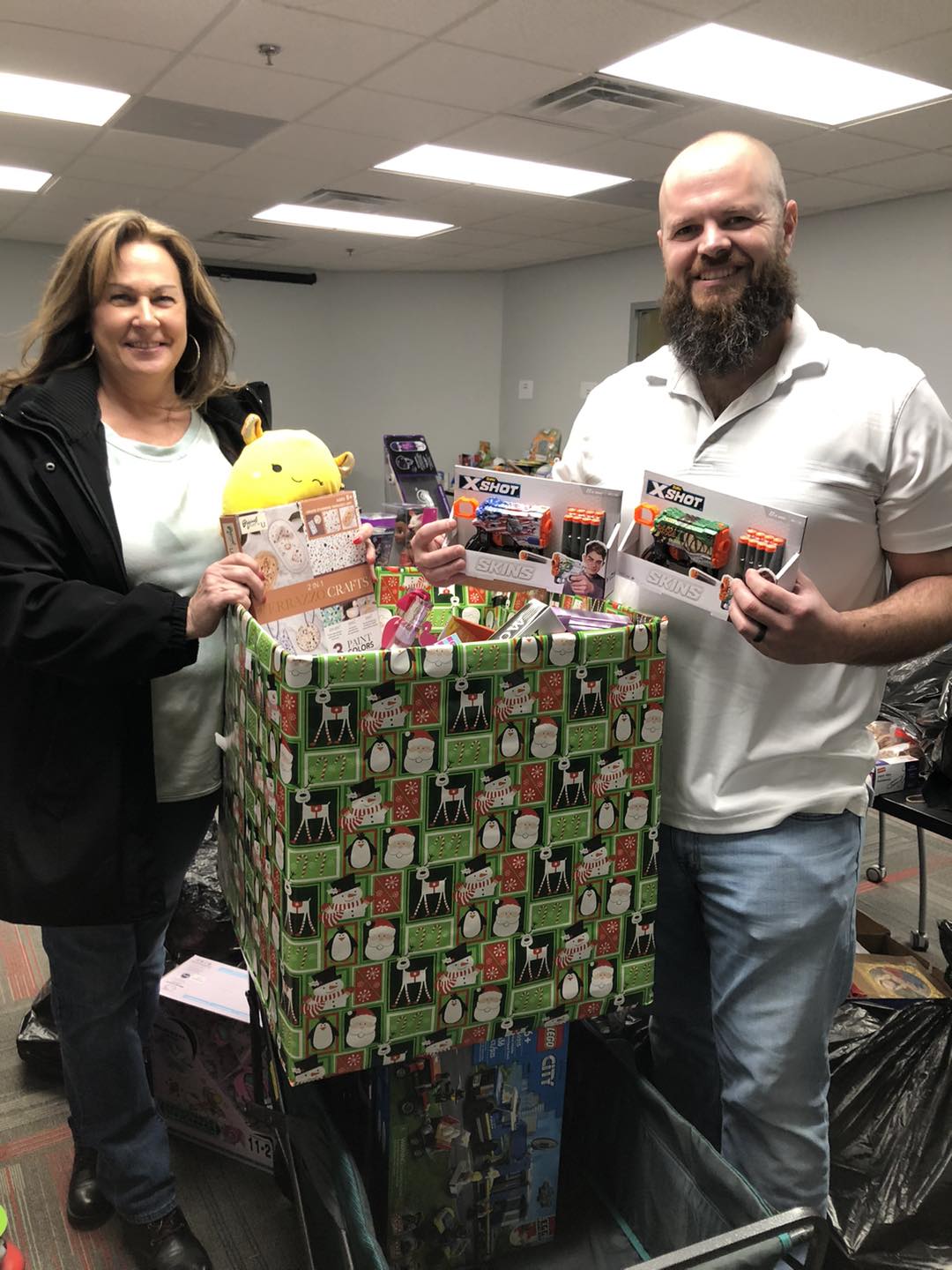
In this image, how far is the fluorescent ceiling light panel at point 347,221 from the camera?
6.24m

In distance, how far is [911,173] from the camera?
15.7ft

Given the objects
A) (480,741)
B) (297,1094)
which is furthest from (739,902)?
(297,1094)

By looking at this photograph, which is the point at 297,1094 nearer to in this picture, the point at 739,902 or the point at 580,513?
the point at 739,902

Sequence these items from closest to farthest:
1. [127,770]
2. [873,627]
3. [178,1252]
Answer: [873,627] < [127,770] < [178,1252]

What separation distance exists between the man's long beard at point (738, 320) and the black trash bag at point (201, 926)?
1518 millimetres

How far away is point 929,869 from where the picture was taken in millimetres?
3299

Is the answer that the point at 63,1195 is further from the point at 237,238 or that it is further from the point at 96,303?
the point at 237,238

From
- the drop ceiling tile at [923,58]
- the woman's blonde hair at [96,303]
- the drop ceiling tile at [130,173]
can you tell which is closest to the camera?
the woman's blonde hair at [96,303]

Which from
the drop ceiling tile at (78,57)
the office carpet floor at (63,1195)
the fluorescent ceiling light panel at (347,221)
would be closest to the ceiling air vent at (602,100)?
the drop ceiling tile at (78,57)

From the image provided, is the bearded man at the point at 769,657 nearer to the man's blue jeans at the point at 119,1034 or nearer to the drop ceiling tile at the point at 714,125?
the man's blue jeans at the point at 119,1034

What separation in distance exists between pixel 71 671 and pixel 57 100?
3733 mm

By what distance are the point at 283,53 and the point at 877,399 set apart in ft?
9.90

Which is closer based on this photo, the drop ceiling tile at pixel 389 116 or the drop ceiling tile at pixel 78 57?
the drop ceiling tile at pixel 78 57

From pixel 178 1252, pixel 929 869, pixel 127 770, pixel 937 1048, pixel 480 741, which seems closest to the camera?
pixel 480 741
